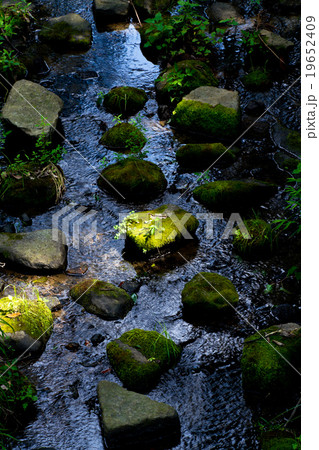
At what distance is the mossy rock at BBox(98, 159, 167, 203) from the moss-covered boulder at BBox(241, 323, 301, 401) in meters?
2.95

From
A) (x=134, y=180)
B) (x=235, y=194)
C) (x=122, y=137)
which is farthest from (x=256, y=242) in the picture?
(x=122, y=137)

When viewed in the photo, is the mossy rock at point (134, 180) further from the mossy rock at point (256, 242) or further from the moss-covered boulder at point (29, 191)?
the mossy rock at point (256, 242)

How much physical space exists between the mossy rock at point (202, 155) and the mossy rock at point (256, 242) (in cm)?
168

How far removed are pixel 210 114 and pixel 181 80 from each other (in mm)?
1078

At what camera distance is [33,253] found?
18.9 ft

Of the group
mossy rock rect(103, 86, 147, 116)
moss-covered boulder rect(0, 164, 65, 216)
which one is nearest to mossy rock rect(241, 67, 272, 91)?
mossy rock rect(103, 86, 147, 116)

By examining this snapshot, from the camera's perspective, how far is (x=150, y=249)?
5.96 metres

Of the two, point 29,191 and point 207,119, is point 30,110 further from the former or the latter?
point 207,119

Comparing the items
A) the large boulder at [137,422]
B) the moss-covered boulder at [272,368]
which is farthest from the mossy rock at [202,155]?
the large boulder at [137,422]

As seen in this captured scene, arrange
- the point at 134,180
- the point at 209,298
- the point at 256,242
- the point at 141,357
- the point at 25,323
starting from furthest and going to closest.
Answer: the point at 134,180
the point at 256,242
the point at 209,298
the point at 25,323
the point at 141,357

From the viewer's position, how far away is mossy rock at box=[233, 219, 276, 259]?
599 cm

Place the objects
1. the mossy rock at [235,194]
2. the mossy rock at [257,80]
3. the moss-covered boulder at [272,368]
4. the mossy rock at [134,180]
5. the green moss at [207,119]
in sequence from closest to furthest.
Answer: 1. the moss-covered boulder at [272,368]
2. the mossy rock at [235,194]
3. the mossy rock at [134,180]
4. the green moss at [207,119]
5. the mossy rock at [257,80]

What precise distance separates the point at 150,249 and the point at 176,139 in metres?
2.68

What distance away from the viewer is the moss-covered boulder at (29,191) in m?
6.66
